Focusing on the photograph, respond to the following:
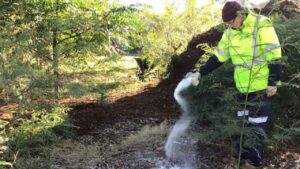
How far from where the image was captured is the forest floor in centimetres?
484

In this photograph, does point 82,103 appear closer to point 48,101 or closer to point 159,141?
point 48,101

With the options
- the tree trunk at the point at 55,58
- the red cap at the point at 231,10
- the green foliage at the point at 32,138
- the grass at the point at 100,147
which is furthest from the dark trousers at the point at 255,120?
the tree trunk at the point at 55,58

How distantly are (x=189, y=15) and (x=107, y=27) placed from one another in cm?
404

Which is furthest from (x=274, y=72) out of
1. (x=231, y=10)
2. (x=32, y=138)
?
(x=32, y=138)

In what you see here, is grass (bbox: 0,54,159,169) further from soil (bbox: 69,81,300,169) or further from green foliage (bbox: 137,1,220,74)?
green foliage (bbox: 137,1,220,74)

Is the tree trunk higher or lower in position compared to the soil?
higher

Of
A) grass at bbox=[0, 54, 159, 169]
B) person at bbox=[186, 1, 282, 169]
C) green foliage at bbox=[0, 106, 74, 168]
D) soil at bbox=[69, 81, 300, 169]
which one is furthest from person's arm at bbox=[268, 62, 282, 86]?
green foliage at bbox=[0, 106, 74, 168]

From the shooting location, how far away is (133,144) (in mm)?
5480

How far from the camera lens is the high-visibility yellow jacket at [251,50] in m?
3.86

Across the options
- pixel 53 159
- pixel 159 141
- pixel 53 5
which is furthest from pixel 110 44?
pixel 53 159

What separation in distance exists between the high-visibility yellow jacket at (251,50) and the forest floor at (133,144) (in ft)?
3.47

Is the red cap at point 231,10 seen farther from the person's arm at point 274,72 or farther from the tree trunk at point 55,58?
the tree trunk at point 55,58

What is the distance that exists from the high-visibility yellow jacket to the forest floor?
106 centimetres

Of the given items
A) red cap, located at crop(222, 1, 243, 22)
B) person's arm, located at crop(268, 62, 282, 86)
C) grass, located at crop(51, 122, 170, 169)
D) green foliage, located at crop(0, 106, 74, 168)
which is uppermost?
red cap, located at crop(222, 1, 243, 22)
